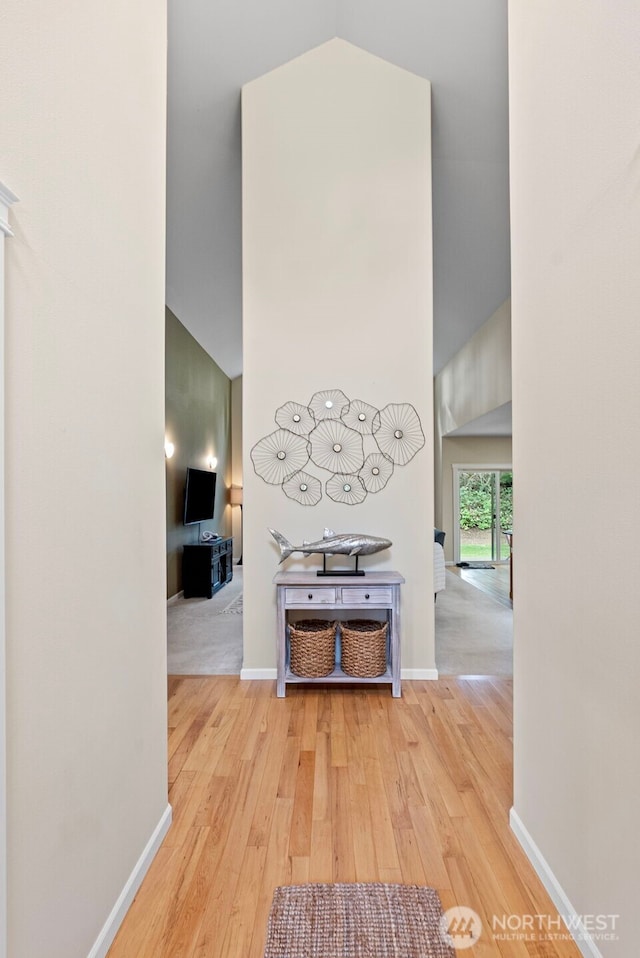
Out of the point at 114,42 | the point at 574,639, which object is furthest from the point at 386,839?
the point at 114,42

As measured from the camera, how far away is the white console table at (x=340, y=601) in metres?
3.10

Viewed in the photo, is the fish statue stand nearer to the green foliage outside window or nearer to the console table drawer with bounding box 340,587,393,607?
the console table drawer with bounding box 340,587,393,607

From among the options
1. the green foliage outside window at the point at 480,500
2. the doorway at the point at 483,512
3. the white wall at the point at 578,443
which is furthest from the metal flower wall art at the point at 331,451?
the green foliage outside window at the point at 480,500

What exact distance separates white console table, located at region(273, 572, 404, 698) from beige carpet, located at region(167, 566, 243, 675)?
0.67 meters

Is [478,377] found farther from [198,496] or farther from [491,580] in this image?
[198,496]

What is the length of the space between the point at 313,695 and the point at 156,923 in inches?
68.4

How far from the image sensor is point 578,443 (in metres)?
1.41

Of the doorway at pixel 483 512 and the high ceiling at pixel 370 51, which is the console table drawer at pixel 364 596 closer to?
the high ceiling at pixel 370 51

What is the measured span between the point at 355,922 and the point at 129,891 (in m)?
0.66

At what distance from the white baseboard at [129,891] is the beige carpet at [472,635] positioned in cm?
218

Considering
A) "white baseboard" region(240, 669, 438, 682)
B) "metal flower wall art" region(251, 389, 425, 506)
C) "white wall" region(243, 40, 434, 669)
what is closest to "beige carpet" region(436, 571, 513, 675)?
"white baseboard" region(240, 669, 438, 682)

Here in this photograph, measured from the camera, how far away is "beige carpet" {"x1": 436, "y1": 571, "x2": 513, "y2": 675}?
142 inches

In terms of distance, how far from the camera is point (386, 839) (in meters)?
1.81

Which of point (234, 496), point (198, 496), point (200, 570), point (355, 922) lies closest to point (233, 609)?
point (200, 570)
